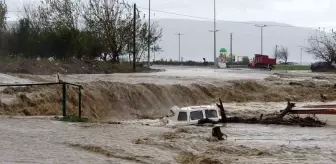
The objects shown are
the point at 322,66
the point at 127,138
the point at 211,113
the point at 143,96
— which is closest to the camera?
the point at 127,138

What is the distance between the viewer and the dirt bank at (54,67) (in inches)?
1412

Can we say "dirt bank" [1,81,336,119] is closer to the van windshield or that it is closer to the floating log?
the van windshield

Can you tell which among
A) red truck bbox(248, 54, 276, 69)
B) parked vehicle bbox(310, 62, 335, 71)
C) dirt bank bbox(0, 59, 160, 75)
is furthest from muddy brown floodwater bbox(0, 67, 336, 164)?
red truck bbox(248, 54, 276, 69)

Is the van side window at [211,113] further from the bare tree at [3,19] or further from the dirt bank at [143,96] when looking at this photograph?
the bare tree at [3,19]

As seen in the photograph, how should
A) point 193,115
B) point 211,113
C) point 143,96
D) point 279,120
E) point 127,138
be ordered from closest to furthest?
point 127,138
point 193,115
point 279,120
point 211,113
point 143,96

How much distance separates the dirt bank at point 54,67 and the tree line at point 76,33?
4126 millimetres

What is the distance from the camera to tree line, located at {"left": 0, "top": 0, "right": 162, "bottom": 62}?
50.8 meters

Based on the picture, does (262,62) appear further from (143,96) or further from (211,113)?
(211,113)

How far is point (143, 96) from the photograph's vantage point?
29.3m

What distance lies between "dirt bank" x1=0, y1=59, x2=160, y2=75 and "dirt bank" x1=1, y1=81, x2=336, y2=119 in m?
8.93

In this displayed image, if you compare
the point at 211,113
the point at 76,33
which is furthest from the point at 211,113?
the point at 76,33

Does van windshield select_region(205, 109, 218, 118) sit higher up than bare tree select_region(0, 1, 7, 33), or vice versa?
bare tree select_region(0, 1, 7, 33)

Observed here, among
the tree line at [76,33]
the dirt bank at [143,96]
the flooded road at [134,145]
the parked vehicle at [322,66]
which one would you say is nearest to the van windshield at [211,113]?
the flooded road at [134,145]

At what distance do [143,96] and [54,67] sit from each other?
502 inches
